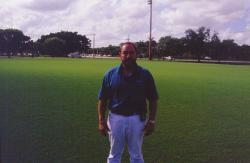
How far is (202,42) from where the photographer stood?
5681 cm

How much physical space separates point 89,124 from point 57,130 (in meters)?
0.80

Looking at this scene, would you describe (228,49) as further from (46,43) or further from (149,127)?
(149,127)

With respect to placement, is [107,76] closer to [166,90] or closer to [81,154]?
[81,154]

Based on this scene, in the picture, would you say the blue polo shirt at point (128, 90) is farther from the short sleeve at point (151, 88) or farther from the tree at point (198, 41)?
the tree at point (198, 41)

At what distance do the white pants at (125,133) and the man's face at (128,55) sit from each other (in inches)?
22.3

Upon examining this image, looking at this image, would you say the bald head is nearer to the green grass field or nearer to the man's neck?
the man's neck

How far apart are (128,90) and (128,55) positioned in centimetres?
38

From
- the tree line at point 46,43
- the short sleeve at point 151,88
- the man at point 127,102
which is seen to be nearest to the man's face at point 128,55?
the man at point 127,102

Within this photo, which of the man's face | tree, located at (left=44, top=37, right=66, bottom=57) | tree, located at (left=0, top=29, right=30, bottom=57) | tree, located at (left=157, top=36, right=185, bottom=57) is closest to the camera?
the man's face

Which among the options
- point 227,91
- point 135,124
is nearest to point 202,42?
point 227,91

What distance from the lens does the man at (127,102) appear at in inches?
186

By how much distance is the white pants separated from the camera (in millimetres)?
4789

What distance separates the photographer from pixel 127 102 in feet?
15.6

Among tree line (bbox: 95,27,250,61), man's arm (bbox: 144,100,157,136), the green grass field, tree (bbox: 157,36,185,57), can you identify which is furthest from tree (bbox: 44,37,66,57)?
tree line (bbox: 95,27,250,61)
